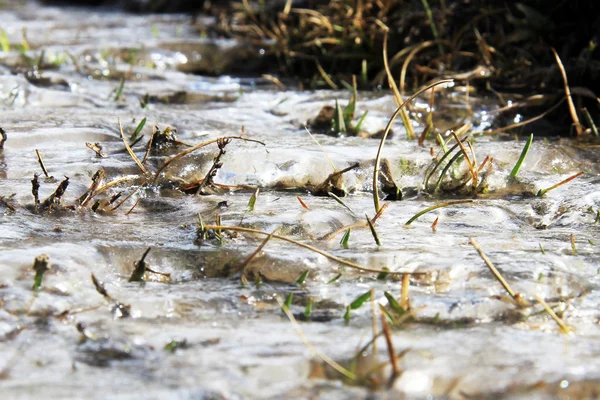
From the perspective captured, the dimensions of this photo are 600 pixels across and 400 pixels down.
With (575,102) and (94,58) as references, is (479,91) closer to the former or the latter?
(575,102)

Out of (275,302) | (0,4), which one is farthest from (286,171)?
(0,4)

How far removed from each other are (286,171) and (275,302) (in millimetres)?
1040

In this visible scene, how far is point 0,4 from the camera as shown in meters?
10.1

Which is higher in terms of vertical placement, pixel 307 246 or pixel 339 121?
pixel 307 246

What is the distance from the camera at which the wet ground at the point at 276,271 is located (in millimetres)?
1335

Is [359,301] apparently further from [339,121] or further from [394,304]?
[339,121]

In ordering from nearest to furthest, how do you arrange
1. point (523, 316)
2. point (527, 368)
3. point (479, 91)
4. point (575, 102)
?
point (527, 368) → point (523, 316) → point (575, 102) → point (479, 91)

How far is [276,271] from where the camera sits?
71.9 inches

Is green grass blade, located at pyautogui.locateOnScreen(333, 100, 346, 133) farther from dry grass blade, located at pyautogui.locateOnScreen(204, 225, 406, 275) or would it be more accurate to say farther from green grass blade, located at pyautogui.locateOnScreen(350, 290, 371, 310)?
green grass blade, located at pyautogui.locateOnScreen(350, 290, 371, 310)

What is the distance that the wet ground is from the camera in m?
1.33

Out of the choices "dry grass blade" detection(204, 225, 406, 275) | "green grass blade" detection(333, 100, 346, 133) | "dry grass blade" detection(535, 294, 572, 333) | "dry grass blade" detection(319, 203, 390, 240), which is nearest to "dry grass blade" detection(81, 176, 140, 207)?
"dry grass blade" detection(204, 225, 406, 275)

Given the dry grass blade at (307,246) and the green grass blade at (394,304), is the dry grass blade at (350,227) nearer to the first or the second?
the dry grass blade at (307,246)

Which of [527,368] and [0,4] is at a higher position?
[527,368]

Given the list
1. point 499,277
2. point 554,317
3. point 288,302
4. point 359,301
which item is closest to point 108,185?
point 288,302
